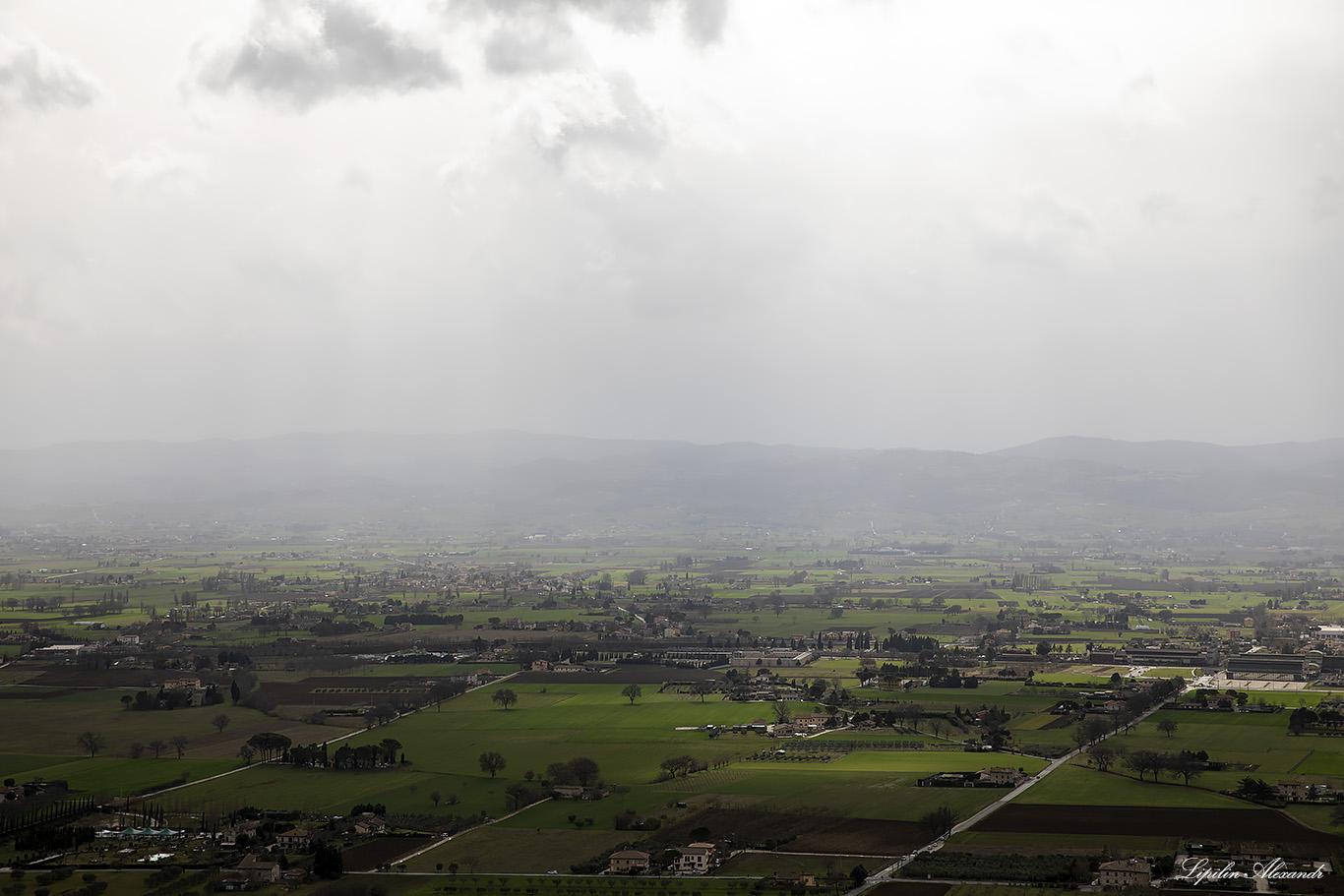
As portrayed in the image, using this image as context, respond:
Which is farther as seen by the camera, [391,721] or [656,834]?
Result: [391,721]

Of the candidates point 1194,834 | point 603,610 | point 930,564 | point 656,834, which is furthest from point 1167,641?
point 930,564

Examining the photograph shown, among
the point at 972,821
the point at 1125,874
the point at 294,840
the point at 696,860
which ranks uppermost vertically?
the point at 1125,874

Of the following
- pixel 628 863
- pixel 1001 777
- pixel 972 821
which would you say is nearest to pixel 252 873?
pixel 628 863

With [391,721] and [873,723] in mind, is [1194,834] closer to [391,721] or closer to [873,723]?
[873,723]

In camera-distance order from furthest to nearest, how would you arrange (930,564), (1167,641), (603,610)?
(930,564)
(603,610)
(1167,641)

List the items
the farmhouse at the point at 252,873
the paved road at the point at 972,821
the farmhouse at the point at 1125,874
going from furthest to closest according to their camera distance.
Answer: the farmhouse at the point at 252,873 → the paved road at the point at 972,821 → the farmhouse at the point at 1125,874

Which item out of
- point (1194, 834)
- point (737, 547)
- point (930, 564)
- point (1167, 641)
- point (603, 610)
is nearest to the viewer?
point (1194, 834)

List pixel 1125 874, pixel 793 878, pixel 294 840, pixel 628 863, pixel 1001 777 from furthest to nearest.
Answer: pixel 1001 777, pixel 294 840, pixel 628 863, pixel 793 878, pixel 1125 874

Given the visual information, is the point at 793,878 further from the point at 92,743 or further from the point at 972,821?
the point at 92,743

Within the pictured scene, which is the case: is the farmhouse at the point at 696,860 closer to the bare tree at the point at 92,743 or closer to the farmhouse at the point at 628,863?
the farmhouse at the point at 628,863

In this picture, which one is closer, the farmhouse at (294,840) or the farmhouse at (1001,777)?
the farmhouse at (294,840)

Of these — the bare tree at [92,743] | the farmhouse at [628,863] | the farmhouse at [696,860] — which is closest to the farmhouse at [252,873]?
the farmhouse at [628,863]
